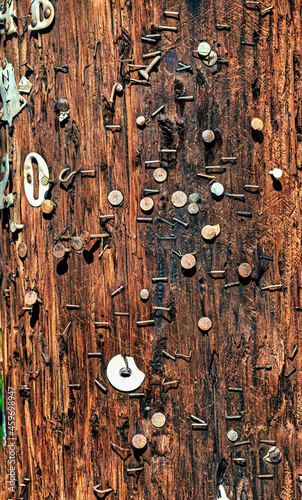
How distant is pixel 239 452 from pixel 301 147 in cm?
225

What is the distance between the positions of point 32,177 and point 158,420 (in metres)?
2.10

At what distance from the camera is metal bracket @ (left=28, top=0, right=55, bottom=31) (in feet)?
12.7

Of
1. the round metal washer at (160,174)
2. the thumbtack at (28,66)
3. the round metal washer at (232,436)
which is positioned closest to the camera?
the round metal washer at (232,436)

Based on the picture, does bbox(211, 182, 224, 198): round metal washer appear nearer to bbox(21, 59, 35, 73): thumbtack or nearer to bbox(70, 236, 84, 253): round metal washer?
bbox(70, 236, 84, 253): round metal washer

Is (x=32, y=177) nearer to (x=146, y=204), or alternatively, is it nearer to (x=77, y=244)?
(x=77, y=244)

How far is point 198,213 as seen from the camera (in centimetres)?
358

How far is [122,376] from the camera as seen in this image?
140 inches

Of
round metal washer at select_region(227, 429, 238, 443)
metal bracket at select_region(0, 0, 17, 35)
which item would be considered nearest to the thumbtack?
metal bracket at select_region(0, 0, 17, 35)

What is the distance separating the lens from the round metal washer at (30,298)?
153 inches

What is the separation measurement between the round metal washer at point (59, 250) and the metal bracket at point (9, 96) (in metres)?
1.21

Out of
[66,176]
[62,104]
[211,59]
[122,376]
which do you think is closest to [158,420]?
[122,376]

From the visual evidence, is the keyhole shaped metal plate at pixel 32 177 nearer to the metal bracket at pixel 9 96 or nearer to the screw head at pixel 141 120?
the metal bracket at pixel 9 96

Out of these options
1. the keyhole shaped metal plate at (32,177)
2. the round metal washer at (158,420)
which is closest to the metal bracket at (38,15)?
the keyhole shaped metal plate at (32,177)

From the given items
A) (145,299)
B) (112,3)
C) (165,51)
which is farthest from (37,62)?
(145,299)
